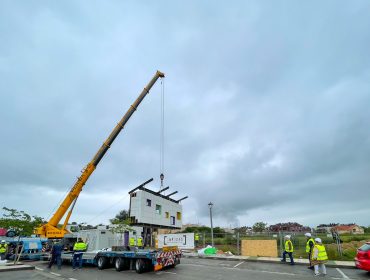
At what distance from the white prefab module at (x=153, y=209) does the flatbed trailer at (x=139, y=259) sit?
1779cm

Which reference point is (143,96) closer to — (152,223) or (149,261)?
(149,261)

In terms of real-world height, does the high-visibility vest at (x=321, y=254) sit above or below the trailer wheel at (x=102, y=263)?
above

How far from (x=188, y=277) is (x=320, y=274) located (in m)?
5.87

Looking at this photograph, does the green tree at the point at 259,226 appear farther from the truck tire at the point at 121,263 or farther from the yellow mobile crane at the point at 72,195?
the truck tire at the point at 121,263

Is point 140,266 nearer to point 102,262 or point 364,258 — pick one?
point 102,262

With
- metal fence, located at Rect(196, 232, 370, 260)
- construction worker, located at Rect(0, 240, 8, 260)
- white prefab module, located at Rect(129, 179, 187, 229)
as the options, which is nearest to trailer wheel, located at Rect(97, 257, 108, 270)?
construction worker, located at Rect(0, 240, 8, 260)

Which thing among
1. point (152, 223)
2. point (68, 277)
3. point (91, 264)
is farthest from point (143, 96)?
point (152, 223)

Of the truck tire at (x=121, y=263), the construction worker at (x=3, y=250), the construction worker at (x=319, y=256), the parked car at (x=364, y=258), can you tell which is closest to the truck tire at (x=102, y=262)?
the truck tire at (x=121, y=263)

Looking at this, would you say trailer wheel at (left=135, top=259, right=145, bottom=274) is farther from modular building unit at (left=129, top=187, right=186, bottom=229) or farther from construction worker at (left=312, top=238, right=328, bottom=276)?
modular building unit at (left=129, top=187, right=186, bottom=229)

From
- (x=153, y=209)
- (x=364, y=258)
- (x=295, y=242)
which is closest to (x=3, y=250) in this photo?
(x=153, y=209)

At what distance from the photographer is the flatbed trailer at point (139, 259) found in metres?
14.4

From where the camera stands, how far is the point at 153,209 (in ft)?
128

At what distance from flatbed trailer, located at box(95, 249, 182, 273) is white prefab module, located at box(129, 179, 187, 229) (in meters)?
17.8

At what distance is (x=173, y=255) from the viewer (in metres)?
15.8
